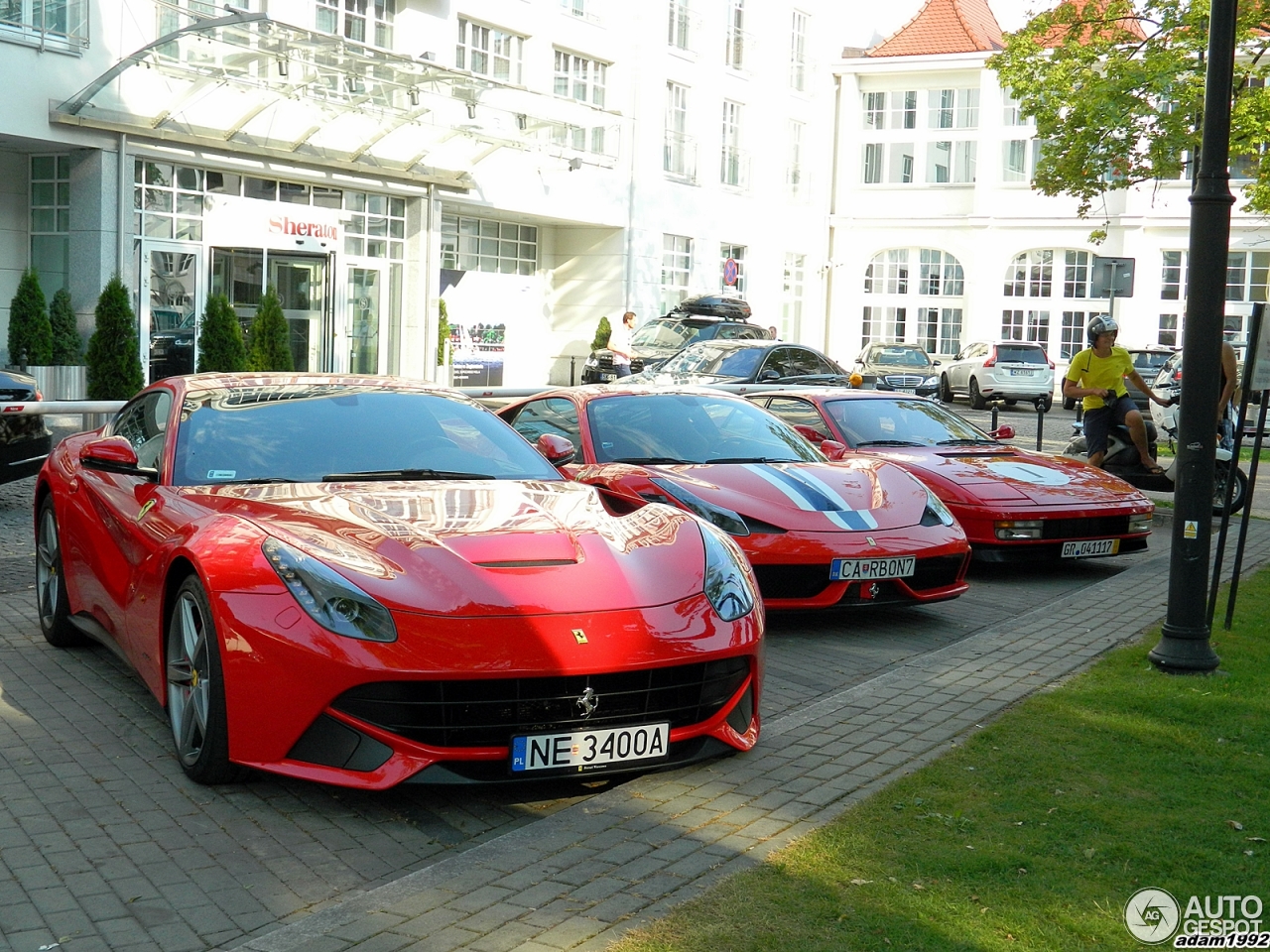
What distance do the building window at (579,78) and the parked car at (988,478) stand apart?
79.0 feet

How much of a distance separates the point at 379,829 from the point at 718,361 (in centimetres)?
1312

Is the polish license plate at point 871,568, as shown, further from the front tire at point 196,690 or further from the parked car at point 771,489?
the front tire at point 196,690

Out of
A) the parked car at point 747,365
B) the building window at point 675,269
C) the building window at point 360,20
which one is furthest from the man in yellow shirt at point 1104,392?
the building window at point 675,269

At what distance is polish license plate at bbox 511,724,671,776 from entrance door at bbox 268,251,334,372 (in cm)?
2085

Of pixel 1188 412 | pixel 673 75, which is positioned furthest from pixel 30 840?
pixel 673 75

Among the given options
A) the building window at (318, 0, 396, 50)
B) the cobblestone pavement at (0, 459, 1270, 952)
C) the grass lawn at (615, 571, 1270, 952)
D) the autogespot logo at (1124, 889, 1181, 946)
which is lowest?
the cobblestone pavement at (0, 459, 1270, 952)

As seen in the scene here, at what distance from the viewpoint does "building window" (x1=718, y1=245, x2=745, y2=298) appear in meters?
40.2

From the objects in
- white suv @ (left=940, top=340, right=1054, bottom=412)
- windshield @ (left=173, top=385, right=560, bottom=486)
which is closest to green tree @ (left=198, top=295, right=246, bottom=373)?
windshield @ (left=173, top=385, right=560, bottom=486)

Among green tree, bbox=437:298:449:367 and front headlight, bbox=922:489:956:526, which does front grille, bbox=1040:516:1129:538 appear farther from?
green tree, bbox=437:298:449:367

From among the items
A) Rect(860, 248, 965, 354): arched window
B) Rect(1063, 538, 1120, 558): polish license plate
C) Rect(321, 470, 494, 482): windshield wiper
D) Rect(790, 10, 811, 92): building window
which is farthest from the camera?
Rect(860, 248, 965, 354): arched window

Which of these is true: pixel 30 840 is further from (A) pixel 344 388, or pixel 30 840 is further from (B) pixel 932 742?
(B) pixel 932 742

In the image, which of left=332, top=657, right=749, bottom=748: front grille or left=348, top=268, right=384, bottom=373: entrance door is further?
left=348, top=268, right=384, bottom=373: entrance door

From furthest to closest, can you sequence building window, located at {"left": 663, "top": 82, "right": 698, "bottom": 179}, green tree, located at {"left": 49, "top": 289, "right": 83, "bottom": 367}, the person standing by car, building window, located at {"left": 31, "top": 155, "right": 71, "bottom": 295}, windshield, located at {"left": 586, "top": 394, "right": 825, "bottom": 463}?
building window, located at {"left": 663, "top": 82, "right": 698, "bottom": 179}, the person standing by car, building window, located at {"left": 31, "top": 155, "right": 71, "bottom": 295}, green tree, located at {"left": 49, "top": 289, "right": 83, "bottom": 367}, windshield, located at {"left": 586, "top": 394, "right": 825, "bottom": 463}

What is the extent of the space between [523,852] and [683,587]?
47.6 inches
